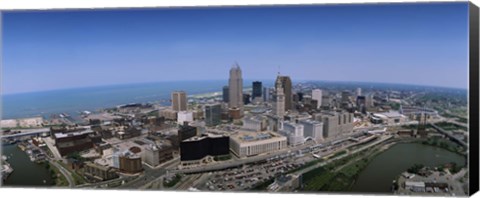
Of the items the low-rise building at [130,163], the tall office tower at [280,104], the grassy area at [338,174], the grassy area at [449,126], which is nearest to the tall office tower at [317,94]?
the tall office tower at [280,104]

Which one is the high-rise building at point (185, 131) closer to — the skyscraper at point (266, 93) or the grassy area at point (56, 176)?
the skyscraper at point (266, 93)

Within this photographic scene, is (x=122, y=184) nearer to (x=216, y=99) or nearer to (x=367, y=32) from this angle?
(x=216, y=99)

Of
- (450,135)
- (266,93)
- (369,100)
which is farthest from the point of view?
(266,93)

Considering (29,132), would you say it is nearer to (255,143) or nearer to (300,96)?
(255,143)

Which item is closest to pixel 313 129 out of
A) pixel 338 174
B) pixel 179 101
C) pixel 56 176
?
pixel 338 174

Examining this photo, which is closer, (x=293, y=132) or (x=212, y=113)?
(x=293, y=132)

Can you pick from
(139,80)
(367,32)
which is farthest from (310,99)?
(139,80)
